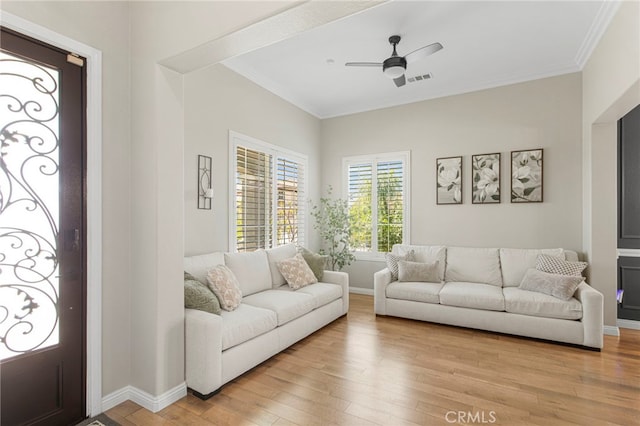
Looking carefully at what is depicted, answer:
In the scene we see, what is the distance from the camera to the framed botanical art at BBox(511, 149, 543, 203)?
14.1 ft

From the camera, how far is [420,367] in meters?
2.84

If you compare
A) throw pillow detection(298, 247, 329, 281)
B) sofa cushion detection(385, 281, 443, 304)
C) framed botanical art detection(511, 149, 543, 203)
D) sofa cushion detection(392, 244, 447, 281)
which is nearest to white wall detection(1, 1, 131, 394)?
throw pillow detection(298, 247, 329, 281)

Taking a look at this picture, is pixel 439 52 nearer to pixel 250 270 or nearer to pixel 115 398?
pixel 250 270

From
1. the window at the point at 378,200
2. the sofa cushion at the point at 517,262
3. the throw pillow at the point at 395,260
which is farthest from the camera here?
the window at the point at 378,200

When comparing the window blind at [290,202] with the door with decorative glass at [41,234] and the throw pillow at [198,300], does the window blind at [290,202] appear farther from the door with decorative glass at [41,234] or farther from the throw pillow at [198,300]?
the door with decorative glass at [41,234]

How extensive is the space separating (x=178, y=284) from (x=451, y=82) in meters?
4.52

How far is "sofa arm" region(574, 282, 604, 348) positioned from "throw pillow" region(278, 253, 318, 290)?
9.75 ft

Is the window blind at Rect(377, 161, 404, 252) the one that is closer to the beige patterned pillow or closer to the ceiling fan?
the ceiling fan

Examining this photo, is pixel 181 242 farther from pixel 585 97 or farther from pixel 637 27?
pixel 585 97

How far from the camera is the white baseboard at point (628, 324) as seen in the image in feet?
12.4

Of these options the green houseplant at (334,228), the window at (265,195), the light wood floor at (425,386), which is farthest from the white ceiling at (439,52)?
the light wood floor at (425,386)

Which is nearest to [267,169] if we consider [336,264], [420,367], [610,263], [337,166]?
[337,166]

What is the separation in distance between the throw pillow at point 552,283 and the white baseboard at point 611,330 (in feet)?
2.51

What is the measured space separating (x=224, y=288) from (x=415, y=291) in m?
2.47
